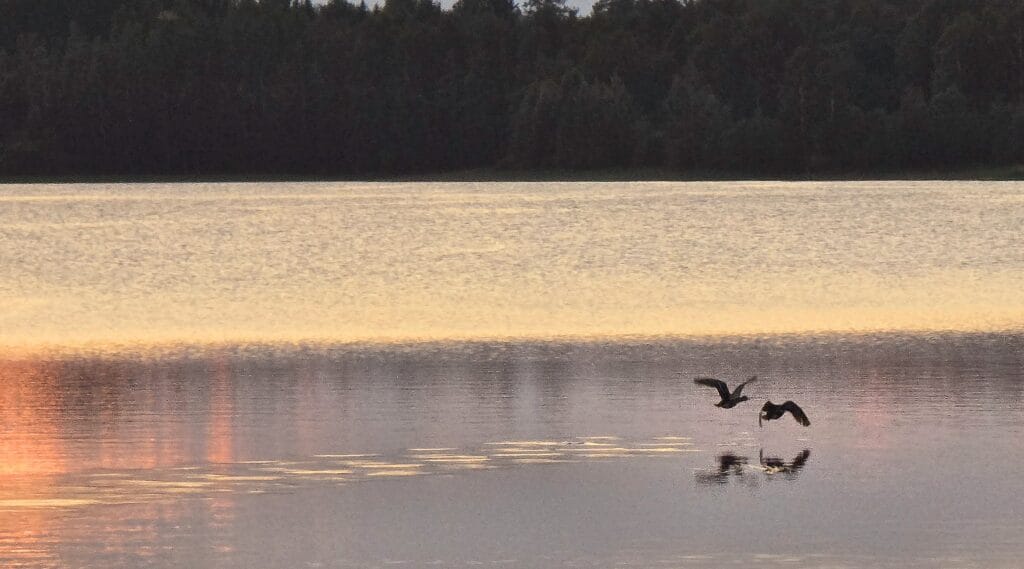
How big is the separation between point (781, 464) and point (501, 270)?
3230 cm

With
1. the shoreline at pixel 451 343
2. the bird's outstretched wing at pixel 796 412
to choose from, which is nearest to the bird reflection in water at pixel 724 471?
the bird's outstretched wing at pixel 796 412

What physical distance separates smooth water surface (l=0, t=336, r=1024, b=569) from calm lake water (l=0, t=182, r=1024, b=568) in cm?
4

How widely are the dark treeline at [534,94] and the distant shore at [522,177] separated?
738 millimetres

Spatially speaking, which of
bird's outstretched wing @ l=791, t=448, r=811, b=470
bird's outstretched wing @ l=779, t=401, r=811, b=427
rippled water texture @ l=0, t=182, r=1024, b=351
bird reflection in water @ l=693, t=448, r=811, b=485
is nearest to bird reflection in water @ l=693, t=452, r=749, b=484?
bird reflection in water @ l=693, t=448, r=811, b=485

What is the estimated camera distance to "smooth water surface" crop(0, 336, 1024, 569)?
13.7 metres

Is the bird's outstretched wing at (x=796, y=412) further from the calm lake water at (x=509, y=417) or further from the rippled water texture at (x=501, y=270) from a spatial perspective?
the rippled water texture at (x=501, y=270)

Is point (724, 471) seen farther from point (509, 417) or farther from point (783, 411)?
point (509, 417)

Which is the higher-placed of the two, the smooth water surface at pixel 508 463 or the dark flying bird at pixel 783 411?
the dark flying bird at pixel 783 411

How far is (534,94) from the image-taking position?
16688 centimetres

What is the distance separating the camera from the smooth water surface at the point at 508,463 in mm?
13727

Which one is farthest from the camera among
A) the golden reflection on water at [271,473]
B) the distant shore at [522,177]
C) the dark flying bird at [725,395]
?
the distant shore at [522,177]

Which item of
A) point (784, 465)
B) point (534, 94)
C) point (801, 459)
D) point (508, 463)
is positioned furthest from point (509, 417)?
point (534, 94)

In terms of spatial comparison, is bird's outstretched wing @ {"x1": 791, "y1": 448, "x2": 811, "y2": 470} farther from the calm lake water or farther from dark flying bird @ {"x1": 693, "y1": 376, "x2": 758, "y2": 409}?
dark flying bird @ {"x1": 693, "y1": 376, "x2": 758, "y2": 409}

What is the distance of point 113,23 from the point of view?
19888cm
